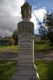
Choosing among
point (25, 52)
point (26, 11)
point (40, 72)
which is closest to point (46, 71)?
point (40, 72)

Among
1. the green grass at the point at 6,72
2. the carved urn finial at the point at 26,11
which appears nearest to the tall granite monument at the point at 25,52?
the carved urn finial at the point at 26,11

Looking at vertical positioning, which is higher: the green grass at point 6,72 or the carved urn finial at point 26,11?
the carved urn finial at point 26,11

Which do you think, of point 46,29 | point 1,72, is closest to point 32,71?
point 1,72

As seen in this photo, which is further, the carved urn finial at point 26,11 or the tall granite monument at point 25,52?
the carved urn finial at point 26,11

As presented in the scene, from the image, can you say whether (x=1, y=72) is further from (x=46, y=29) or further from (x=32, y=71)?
(x=46, y=29)

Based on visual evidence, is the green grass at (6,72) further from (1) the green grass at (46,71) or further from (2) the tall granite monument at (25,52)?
(2) the tall granite monument at (25,52)

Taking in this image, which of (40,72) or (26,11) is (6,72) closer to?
(40,72)

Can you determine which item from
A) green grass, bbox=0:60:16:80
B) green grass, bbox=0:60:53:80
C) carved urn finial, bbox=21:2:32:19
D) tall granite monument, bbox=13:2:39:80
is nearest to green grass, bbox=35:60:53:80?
green grass, bbox=0:60:53:80

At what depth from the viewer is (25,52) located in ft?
41.4

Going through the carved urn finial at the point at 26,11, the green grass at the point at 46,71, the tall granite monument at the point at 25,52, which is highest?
the carved urn finial at the point at 26,11

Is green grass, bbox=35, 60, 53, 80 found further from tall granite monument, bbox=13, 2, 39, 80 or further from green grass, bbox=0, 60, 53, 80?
tall granite monument, bbox=13, 2, 39, 80

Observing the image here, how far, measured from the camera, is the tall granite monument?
12539 mm

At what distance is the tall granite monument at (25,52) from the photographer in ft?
41.1

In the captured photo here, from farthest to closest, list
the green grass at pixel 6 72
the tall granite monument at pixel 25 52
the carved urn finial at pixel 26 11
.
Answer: the green grass at pixel 6 72 → the carved urn finial at pixel 26 11 → the tall granite monument at pixel 25 52
